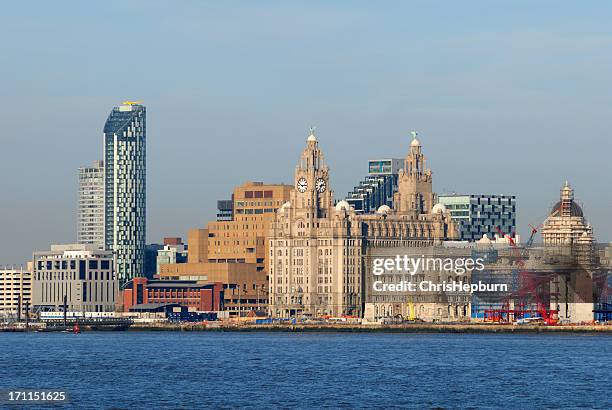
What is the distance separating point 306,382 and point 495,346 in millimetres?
69471

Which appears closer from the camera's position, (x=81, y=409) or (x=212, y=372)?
(x=81, y=409)

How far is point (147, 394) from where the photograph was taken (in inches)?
4700

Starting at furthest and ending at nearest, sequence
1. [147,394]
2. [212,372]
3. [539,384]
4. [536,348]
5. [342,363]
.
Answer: [536,348] < [342,363] < [212,372] < [539,384] < [147,394]

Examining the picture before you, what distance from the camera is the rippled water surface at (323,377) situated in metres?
115

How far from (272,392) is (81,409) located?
1811cm

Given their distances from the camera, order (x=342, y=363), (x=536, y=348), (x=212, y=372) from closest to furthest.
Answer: (x=212, y=372) < (x=342, y=363) < (x=536, y=348)

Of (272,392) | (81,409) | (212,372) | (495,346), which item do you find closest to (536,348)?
(495,346)

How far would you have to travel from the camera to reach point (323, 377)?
450ft

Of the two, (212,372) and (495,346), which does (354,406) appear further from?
(495,346)

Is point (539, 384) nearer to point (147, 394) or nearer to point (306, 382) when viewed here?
point (306, 382)

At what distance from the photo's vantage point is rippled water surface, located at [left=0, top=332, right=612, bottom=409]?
115 m

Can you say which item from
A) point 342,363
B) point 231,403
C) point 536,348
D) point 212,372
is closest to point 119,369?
point 212,372

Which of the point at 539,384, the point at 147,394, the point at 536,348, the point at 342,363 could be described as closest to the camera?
the point at 147,394

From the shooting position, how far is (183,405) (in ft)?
365
